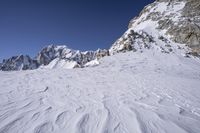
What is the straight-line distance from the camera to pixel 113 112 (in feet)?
13.6

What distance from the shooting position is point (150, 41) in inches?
1103

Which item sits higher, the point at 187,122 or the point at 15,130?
the point at 15,130

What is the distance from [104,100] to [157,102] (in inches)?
74.4

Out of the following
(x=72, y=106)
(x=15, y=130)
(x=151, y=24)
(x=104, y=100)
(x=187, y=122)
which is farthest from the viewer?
(x=151, y=24)

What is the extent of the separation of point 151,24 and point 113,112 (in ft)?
124

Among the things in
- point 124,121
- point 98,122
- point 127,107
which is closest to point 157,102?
point 127,107

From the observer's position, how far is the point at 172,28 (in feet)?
105

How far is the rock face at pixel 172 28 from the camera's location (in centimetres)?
2751

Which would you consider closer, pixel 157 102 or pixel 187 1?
pixel 157 102

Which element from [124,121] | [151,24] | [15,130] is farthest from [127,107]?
[151,24]

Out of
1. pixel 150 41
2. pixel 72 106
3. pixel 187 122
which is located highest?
pixel 150 41

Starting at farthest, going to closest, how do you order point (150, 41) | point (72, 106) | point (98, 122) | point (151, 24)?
1. point (151, 24)
2. point (150, 41)
3. point (72, 106)
4. point (98, 122)

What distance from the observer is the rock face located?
2751cm

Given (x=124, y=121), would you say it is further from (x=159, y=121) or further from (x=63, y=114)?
(x=63, y=114)
